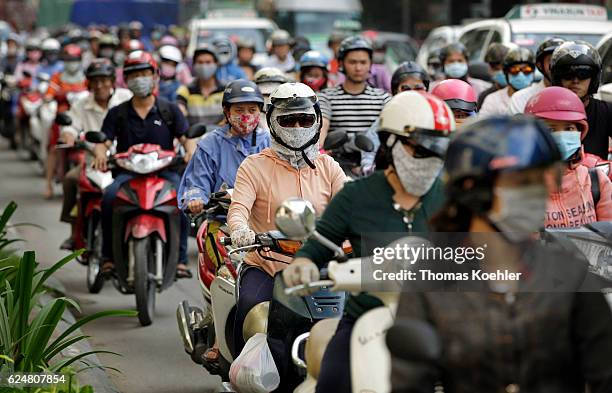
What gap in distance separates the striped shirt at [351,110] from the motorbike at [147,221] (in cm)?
149

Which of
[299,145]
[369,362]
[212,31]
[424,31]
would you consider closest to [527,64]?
[299,145]

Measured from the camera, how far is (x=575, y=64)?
883 centimetres

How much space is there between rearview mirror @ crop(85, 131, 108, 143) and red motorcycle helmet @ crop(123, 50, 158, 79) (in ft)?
2.03

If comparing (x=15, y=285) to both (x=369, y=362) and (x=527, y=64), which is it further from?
(x=527, y=64)

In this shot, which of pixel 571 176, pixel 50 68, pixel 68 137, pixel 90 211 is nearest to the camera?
pixel 571 176

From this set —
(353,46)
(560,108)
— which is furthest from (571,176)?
(353,46)

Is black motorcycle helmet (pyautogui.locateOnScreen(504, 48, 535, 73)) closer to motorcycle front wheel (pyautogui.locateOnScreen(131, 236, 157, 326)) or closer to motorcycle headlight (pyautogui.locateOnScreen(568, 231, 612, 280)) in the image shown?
motorcycle front wheel (pyautogui.locateOnScreen(131, 236, 157, 326))

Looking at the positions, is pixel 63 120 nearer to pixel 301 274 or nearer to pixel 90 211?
pixel 90 211

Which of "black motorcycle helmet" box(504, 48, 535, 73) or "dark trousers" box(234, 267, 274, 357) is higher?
"black motorcycle helmet" box(504, 48, 535, 73)

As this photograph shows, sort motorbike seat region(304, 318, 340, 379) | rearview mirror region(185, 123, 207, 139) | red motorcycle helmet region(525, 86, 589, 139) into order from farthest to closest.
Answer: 1. rearview mirror region(185, 123, 207, 139)
2. red motorcycle helmet region(525, 86, 589, 139)
3. motorbike seat region(304, 318, 340, 379)

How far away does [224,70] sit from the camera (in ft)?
54.2

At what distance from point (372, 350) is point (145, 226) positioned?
5.66 meters

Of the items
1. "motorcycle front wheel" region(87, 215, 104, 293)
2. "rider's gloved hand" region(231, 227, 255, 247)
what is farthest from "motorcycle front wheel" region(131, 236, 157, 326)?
"rider's gloved hand" region(231, 227, 255, 247)

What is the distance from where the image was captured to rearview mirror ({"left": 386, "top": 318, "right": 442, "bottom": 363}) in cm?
339
